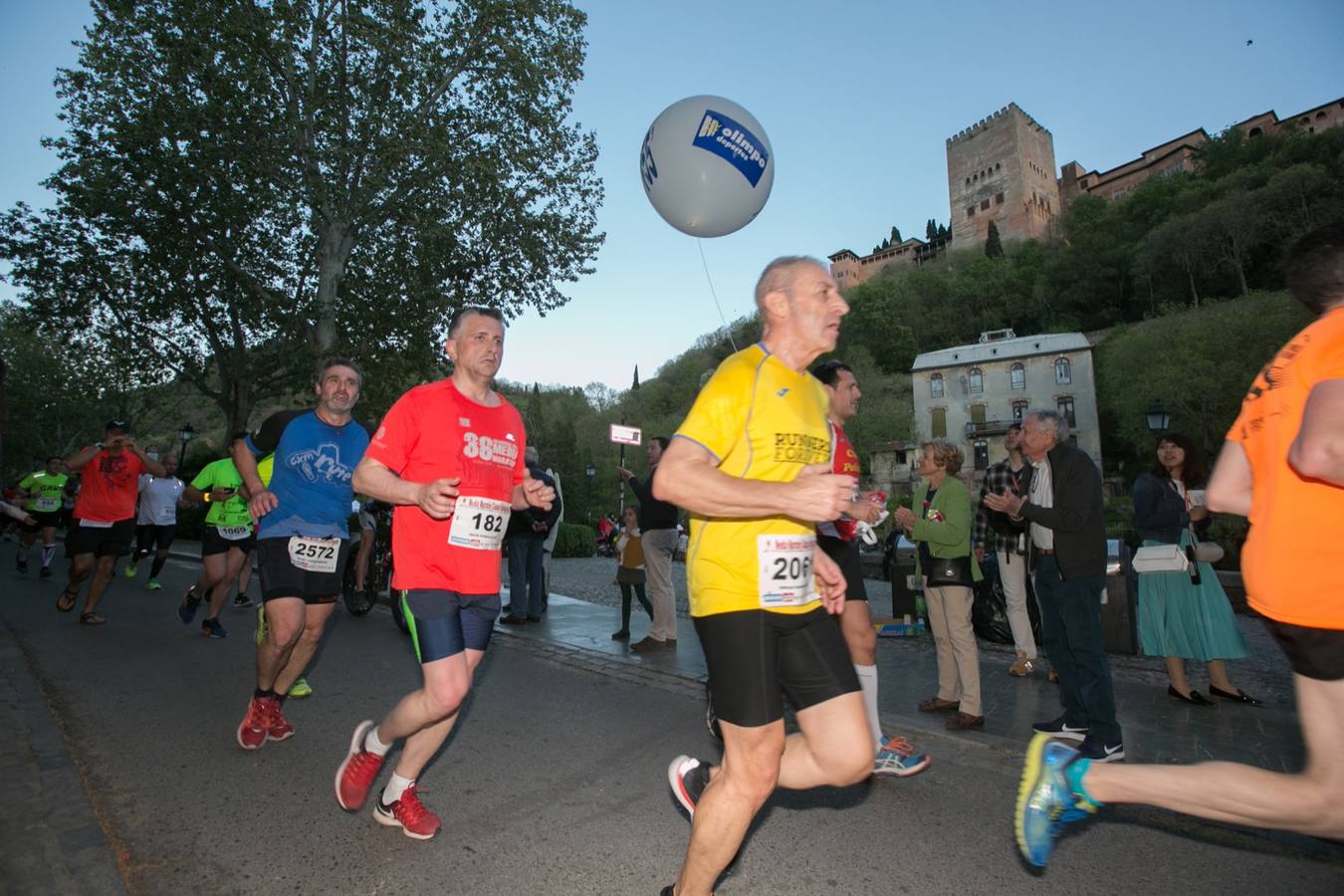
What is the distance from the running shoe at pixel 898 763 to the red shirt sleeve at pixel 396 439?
2700 mm

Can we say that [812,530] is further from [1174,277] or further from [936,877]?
[1174,277]

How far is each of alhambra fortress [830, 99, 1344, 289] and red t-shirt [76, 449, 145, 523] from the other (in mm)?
102962

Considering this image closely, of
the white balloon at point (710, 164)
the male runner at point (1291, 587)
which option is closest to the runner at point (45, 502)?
the white balloon at point (710, 164)

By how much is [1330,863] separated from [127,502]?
10.5 m

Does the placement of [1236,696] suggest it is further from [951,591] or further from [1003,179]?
[1003,179]

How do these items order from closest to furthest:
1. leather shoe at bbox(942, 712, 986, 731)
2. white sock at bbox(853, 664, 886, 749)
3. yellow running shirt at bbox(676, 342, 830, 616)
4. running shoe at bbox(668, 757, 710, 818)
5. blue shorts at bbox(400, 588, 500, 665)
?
yellow running shirt at bbox(676, 342, 830, 616), running shoe at bbox(668, 757, 710, 818), blue shorts at bbox(400, 588, 500, 665), white sock at bbox(853, 664, 886, 749), leather shoe at bbox(942, 712, 986, 731)

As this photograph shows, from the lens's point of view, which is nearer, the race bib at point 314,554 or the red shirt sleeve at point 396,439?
the red shirt sleeve at point 396,439

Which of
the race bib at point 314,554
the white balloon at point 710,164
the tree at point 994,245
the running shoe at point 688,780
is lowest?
the running shoe at point 688,780

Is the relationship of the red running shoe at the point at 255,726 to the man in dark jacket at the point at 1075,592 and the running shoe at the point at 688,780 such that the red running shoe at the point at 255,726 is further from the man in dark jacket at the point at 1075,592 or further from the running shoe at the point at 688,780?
the man in dark jacket at the point at 1075,592

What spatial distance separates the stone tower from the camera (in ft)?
307

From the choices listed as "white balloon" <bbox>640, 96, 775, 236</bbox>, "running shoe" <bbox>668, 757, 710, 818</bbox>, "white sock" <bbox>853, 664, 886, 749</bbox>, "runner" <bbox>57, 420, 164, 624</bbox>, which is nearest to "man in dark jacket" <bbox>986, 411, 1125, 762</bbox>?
"white sock" <bbox>853, 664, 886, 749</bbox>

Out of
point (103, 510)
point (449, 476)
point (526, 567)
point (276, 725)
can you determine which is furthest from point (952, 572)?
point (103, 510)

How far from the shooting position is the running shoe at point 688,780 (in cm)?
248

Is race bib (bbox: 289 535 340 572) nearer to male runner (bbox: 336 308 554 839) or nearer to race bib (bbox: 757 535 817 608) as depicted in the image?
male runner (bbox: 336 308 554 839)
